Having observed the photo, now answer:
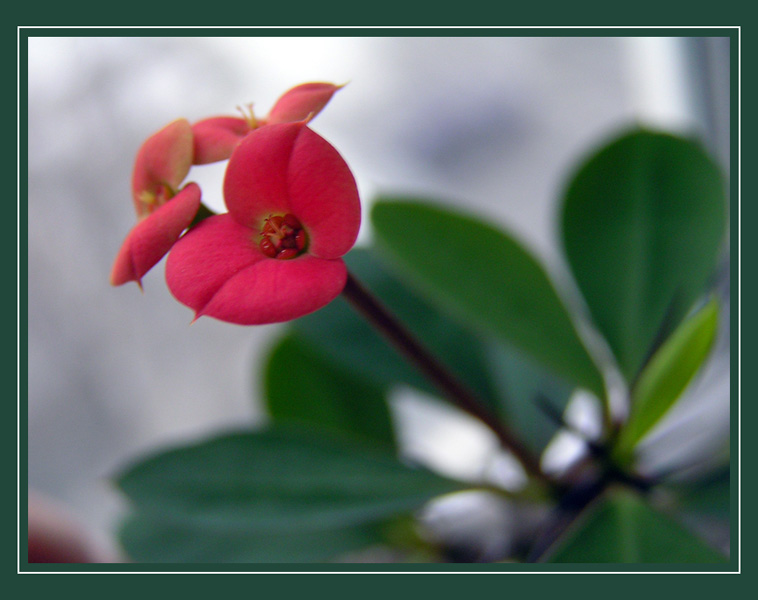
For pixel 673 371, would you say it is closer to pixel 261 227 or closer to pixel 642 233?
pixel 642 233

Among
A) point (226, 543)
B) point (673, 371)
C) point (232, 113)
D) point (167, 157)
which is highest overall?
point (232, 113)

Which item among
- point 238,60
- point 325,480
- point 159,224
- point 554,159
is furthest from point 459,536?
point 554,159

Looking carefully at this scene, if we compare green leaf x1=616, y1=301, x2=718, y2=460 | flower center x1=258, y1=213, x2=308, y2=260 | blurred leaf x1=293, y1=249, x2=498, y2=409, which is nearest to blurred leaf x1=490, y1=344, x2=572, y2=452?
blurred leaf x1=293, y1=249, x2=498, y2=409

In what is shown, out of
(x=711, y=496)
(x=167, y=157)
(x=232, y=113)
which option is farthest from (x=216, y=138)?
(x=232, y=113)

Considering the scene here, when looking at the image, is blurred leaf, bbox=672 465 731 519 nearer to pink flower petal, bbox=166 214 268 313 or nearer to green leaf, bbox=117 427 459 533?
green leaf, bbox=117 427 459 533

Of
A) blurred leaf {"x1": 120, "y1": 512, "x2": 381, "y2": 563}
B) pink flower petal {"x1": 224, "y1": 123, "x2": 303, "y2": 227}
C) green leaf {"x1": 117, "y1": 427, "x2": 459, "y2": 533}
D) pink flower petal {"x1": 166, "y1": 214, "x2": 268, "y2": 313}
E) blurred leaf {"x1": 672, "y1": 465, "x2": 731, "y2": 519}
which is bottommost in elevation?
blurred leaf {"x1": 120, "y1": 512, "x2": 381, "y2": 563}

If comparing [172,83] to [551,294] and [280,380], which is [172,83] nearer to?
[280,380]
